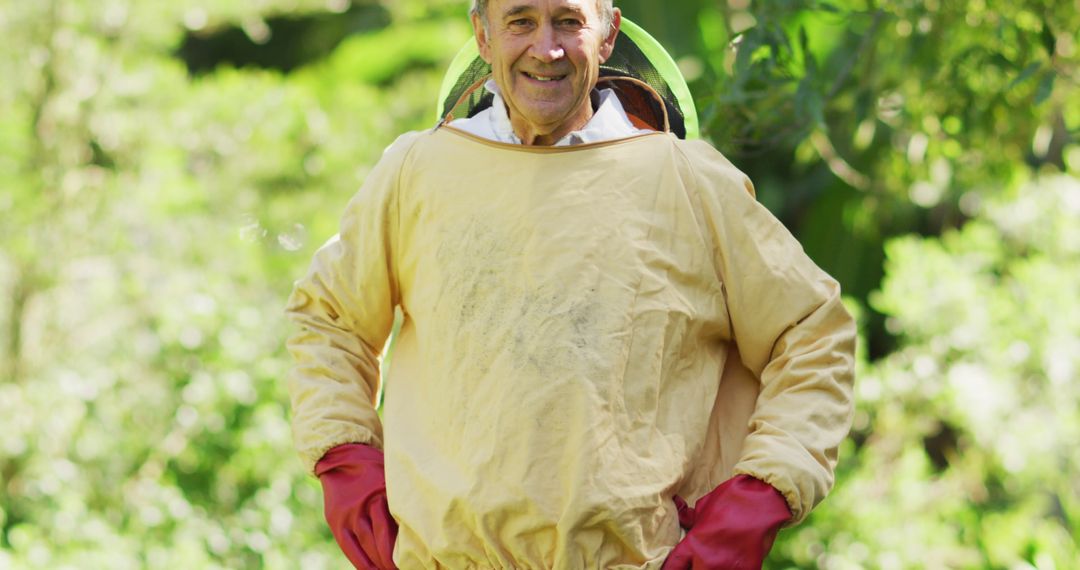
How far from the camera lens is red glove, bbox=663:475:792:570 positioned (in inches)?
79.2

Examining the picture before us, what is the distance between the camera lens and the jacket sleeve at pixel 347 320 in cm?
228

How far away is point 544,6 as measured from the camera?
2.10 meters

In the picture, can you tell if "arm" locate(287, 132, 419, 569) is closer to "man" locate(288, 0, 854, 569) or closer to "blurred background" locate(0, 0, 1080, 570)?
"man" locate(288, 0, 854, 569)

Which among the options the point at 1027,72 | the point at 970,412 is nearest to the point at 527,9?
the point at 1027,72

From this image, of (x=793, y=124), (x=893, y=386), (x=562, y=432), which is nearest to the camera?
(x=562, y=432)

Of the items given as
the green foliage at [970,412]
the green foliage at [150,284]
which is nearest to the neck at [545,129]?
the green foliage at [150,284]

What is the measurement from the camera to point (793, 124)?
3355 mm

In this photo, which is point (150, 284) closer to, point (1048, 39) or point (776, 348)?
point (1048, 39)

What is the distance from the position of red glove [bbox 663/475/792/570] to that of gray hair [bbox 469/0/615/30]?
770mm

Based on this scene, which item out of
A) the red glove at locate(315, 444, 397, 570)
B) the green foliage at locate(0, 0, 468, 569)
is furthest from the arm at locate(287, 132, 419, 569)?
the green foliage at locate(0, 0, 468, 569)

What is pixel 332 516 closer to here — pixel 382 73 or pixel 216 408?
pixel 216 408

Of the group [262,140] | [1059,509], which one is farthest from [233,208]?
[1059,509]

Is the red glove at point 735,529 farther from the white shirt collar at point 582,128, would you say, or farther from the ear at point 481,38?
the ear at point 481,38

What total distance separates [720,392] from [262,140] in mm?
3900
